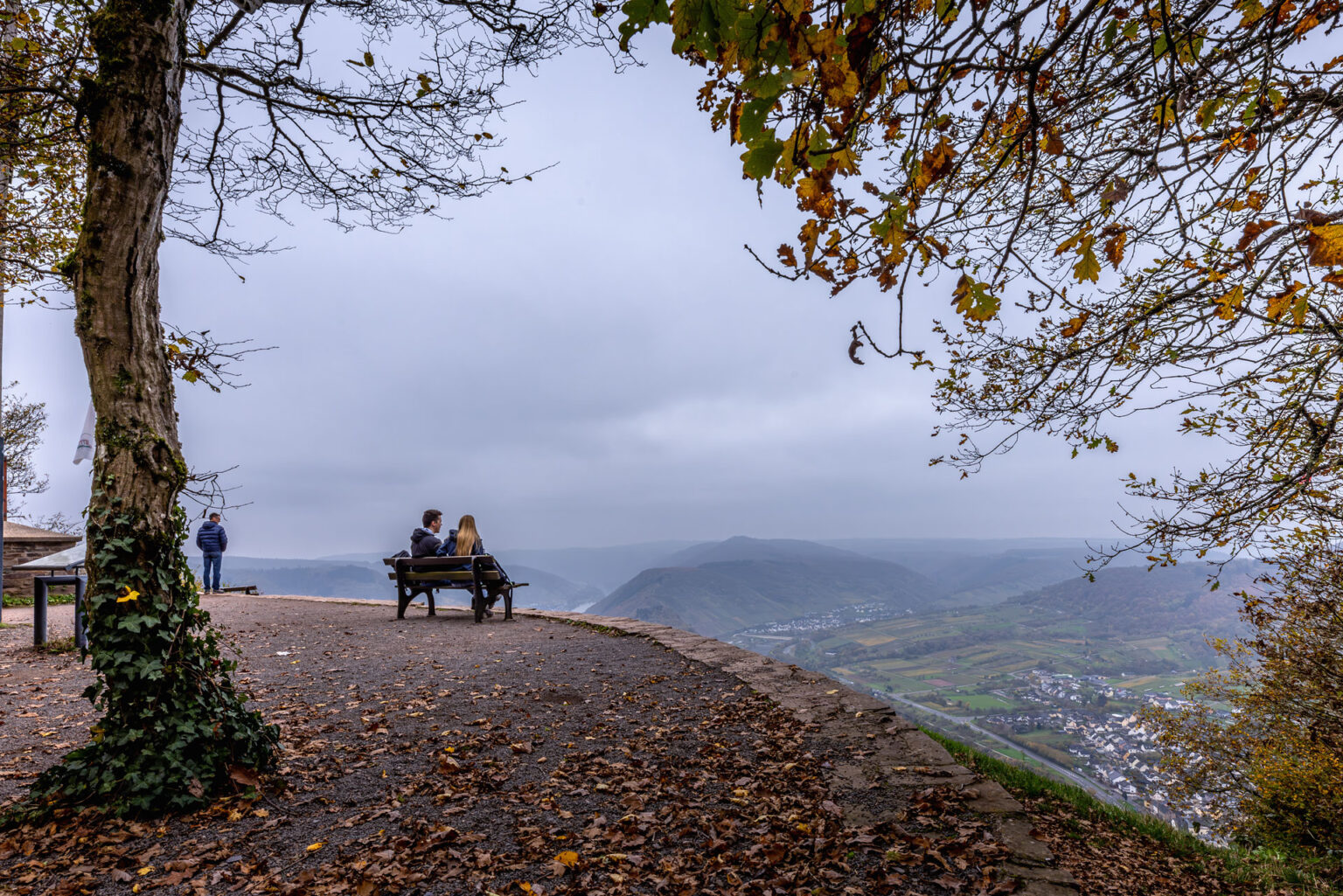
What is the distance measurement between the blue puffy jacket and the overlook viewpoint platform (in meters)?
9.24

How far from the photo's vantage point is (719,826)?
10.4 ft

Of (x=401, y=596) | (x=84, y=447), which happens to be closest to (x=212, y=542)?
(x=84, y=447)

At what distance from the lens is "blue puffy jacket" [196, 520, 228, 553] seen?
47.2ft

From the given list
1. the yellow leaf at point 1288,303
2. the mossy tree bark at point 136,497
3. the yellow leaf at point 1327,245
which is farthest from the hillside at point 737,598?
the yellow leaf at point 1327,245

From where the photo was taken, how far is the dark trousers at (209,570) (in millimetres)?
14617

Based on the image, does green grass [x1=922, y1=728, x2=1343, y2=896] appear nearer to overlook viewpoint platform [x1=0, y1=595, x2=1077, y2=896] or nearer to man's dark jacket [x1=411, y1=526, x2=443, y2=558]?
overlook viewpoint platform [x1=0, y1=595, x2=1077, y2=896]

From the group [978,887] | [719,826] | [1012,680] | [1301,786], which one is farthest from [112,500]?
[1012,680]

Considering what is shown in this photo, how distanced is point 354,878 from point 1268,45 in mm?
5469

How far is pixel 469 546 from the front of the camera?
993cm

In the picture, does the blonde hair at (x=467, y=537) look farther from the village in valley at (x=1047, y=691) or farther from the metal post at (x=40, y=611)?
the village in valley at (x=1047, y=691)

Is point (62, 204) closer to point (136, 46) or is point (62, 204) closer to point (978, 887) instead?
point (136, 46)

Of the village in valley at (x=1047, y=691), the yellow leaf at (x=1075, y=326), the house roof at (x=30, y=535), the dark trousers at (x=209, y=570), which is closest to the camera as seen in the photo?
the yellow leaf at (x=1075, y=326)

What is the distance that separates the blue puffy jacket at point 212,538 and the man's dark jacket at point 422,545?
794cm

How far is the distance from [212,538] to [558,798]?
49.1 ft
